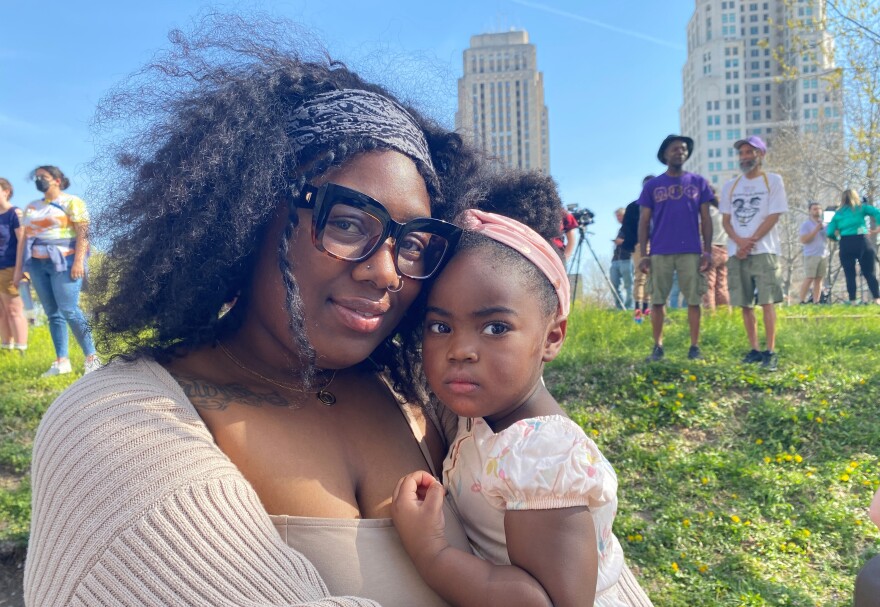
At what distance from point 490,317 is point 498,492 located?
1.43ft

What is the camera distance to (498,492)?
1569 millimetres

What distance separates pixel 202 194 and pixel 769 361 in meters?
5.89

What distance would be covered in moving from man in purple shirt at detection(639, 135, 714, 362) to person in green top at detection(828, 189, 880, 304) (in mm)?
6260

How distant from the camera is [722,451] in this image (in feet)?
16.6

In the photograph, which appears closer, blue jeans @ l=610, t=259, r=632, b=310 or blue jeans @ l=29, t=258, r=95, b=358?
blue jeans @ l=29, t=258, r=95, b=358

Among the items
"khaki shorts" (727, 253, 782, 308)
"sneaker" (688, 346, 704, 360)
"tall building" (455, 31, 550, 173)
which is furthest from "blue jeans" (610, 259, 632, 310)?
"khaki shorts" (727, 253, 782, 308)

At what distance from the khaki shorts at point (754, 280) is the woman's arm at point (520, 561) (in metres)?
5.41

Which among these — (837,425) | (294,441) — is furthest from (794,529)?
(294,441)

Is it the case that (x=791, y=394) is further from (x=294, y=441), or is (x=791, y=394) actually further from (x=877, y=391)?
(x=294, y=441)

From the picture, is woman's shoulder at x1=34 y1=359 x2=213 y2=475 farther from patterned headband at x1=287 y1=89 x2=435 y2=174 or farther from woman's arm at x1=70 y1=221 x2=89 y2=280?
woman's arm at x1=70 y1=221 x2=89 y2=280

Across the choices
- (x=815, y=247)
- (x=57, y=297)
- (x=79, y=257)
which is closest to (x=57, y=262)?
(x=79, y=257)

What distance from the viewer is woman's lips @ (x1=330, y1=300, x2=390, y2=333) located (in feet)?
5.44

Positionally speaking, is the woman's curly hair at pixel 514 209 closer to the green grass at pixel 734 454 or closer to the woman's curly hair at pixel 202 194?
the woman's curly hair at pixel 202 194

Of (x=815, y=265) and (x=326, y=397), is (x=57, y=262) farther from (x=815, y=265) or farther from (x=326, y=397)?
(x=815, y=265)
